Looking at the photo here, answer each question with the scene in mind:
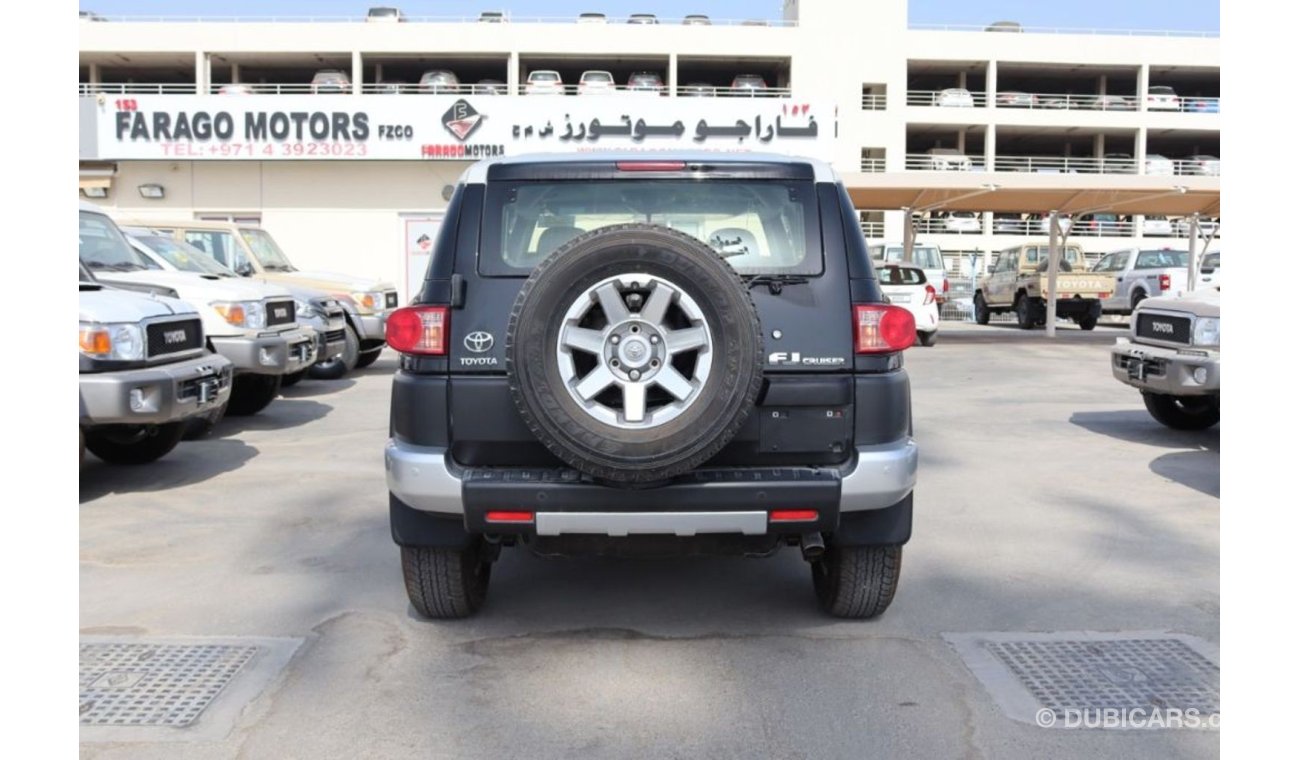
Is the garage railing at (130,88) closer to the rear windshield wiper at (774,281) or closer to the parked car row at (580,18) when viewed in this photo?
the parked car row at (580,18)

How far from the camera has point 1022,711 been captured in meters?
3.56

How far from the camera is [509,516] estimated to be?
379 centimetres

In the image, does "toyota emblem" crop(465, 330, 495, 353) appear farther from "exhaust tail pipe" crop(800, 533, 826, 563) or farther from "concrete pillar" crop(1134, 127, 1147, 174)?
"concrete pillar" crop(1134, 127, 1147, 174)

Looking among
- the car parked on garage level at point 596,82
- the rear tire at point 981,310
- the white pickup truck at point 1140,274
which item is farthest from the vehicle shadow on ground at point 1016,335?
the car parked on garage level at point 596,82

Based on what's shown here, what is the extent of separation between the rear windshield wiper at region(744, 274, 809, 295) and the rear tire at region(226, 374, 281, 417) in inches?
299

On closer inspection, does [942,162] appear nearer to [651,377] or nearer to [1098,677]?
[1098,677]

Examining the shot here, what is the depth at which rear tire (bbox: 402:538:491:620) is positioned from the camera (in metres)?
4.27

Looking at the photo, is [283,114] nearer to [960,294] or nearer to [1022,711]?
[960,294]

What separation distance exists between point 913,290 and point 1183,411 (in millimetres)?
9102

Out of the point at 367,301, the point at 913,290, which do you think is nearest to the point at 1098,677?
the point at 367,301

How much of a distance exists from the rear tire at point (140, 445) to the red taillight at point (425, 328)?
15.2ft
